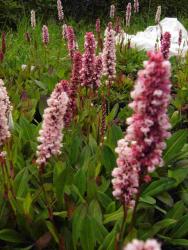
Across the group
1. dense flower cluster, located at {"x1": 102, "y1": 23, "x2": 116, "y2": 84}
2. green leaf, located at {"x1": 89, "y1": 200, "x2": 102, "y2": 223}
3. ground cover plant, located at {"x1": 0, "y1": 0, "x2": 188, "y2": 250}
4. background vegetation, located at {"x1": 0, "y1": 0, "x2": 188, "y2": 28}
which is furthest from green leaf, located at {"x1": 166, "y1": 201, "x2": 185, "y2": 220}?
background vegetation, located at {"x1": 0, "y1": 0, "x2": 188, "y2": 28}

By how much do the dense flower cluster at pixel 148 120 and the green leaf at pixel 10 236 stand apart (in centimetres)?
133

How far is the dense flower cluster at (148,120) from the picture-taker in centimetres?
210

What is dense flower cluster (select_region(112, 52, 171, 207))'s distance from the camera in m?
2.10

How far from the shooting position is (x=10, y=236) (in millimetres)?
3490

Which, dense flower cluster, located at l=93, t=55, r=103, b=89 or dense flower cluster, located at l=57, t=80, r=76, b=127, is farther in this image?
dense flower cluster, located at l=93, t=55, r=103, b=89

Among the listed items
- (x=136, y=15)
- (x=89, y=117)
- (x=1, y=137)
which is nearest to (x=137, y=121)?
(x=1, y=137)

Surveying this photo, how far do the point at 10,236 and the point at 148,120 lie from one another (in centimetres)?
179

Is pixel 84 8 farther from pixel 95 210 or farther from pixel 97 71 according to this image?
pixel 95 210

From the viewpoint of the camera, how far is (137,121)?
222 cm

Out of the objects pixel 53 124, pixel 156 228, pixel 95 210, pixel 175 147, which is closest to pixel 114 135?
pixel 175 147

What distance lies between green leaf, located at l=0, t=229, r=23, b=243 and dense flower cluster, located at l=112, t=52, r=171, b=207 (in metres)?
1.33

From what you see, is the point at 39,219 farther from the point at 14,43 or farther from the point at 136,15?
the point at 136,15

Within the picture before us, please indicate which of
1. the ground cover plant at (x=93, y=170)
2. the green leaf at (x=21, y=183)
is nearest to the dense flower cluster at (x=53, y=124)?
the ground cover plant at (x=93, y=170)

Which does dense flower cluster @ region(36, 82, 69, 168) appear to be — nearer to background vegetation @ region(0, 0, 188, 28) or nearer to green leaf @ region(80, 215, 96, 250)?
green leaf @ region(80, 215, 96, 250)
